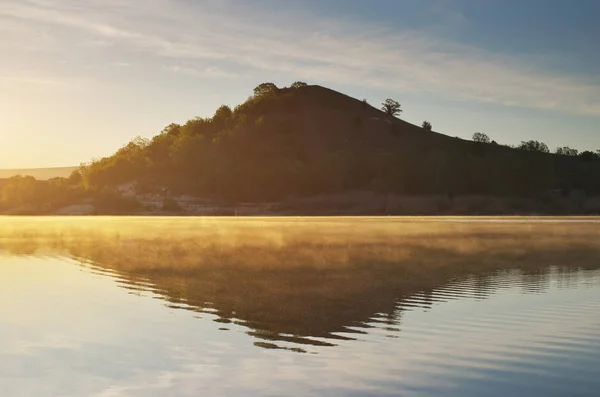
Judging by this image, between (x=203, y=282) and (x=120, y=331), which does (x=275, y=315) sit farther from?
(x=203, y=282)

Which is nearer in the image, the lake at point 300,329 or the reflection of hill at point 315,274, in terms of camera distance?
the lake at point 300,329

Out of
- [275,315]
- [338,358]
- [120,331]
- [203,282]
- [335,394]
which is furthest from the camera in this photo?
[203,282]

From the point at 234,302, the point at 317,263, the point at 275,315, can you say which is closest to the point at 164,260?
the point at 317,263

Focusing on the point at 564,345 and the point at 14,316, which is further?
the point at 14,316

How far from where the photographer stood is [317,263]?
41.2 m

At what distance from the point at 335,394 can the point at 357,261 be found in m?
29.8

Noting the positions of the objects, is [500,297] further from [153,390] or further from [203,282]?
[153,390]

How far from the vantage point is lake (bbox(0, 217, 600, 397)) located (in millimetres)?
13945

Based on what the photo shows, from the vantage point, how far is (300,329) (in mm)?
19750

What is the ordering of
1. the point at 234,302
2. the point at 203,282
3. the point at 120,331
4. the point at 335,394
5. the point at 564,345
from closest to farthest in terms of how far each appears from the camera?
the point at 335,394, the point at 564,345, the point at 120,331, the point at 234,302, the point at 203,282

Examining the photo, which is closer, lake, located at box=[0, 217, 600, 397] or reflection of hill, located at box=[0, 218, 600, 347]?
lake, located at box=[0, 217, 600, 397]

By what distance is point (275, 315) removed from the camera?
22.3 m

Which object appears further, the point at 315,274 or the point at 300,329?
the point at 315,274

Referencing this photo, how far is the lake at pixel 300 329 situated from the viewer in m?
13.9
